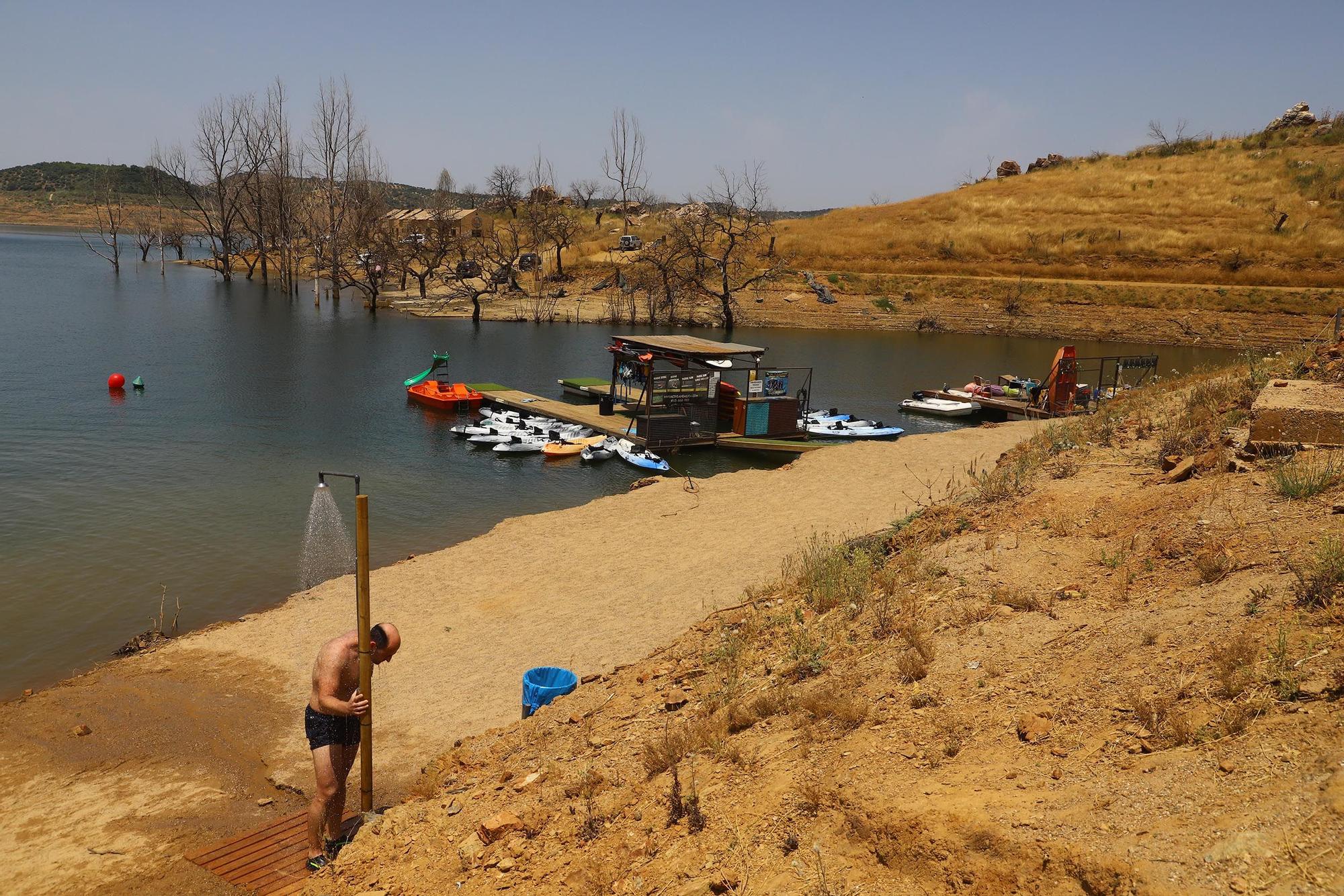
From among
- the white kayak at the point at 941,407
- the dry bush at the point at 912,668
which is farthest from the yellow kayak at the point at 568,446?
the dry bush at the point at 912,668

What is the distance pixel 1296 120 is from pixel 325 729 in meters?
113

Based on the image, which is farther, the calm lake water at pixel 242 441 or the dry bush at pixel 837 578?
the calm lake water at pixel 242 441

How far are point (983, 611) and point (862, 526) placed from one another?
9359 mm

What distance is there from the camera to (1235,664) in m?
5.64

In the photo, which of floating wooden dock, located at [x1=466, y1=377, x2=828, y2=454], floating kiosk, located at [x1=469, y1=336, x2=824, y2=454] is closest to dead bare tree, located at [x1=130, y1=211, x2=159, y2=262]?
floating wooden dock, located at [x1=466, y1=377, x2=828, y2=454]

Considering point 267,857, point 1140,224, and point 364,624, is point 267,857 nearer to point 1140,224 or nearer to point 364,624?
point 364,624

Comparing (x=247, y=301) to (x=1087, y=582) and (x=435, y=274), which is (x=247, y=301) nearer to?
(x=435, y=274)

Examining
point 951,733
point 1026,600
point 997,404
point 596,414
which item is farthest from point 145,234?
point 951,733

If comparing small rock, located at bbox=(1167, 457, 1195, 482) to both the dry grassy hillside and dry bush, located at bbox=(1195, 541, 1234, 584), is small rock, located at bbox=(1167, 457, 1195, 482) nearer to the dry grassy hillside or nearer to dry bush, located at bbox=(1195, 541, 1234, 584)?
dry bush, located at bbox=(1195, 541, 1234, 584)

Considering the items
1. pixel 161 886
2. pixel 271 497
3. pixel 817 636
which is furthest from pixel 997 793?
pixel 271 497

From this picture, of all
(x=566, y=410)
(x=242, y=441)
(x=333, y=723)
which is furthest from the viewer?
(x=566, y=410)

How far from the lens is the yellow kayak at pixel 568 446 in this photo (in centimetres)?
2748

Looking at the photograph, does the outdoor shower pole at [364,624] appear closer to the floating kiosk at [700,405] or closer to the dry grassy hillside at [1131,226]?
the floating kiosk at [700,405]

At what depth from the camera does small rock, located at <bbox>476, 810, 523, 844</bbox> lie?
6.40 meters
